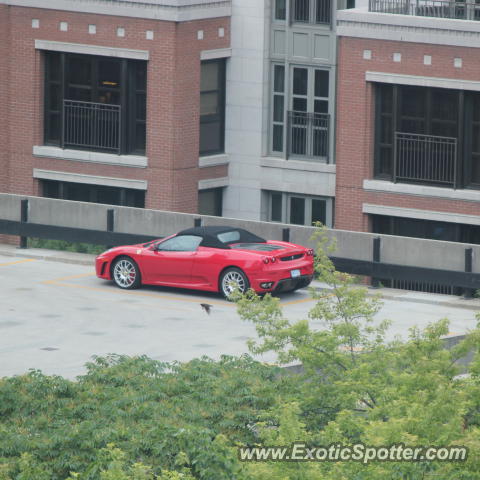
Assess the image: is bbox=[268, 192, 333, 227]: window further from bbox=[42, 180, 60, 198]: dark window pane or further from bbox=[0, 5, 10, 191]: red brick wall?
bbox=[0, 5, 10, 191]: red brick wall

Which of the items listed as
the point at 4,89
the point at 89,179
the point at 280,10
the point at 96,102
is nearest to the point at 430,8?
the point at 280,10

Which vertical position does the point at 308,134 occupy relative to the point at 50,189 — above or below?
above

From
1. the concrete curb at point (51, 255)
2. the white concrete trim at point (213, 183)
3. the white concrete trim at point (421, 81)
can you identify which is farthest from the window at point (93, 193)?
the white concrete trim at point (421, 81)

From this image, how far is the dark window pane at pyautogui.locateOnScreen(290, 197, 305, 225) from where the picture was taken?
A: 35562mm

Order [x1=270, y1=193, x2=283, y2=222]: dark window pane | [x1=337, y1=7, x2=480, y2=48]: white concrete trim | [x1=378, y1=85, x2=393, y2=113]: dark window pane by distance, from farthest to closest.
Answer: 1. [x1=270, y1=193, x2=283, y2=222]: dark window pane
2. [x1=378, y1=85, x2=393, y2=113]: dark window pane
3. [x1=337, y1=7, x2=480, y2=48]: white concrete trim

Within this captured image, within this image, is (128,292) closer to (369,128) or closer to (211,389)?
(369,128)

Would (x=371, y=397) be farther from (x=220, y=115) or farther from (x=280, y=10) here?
(x=280, y=10)

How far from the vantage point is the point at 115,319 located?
1046 inches

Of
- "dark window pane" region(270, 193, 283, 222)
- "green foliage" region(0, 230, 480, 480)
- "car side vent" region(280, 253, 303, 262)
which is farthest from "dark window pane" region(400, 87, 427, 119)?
"green foliage" region(0, 230, 480, 480)

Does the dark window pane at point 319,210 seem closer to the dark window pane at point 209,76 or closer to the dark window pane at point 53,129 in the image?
the dark window pane at point 209,76

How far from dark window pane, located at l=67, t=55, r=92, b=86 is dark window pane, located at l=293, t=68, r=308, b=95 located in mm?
5268

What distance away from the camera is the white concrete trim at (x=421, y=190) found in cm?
3170

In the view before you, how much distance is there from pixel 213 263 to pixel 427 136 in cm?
722

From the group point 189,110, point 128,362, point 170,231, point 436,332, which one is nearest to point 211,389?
point 128,362
